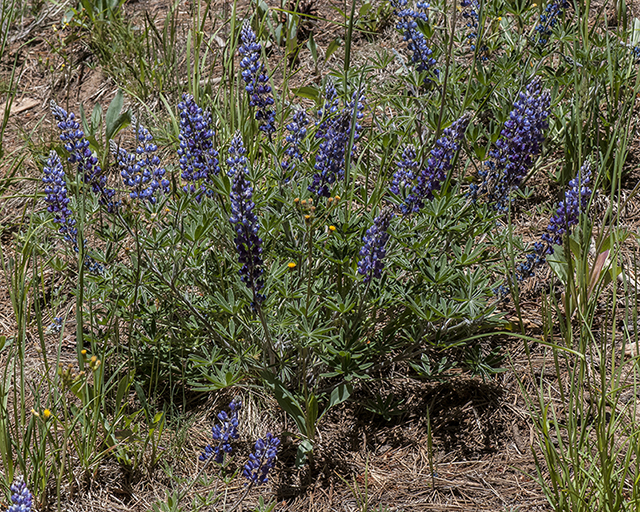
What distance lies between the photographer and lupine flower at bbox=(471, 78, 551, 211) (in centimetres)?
214

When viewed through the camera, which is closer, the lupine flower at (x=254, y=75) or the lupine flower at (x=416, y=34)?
the lupine flower at (x=254, y=75)

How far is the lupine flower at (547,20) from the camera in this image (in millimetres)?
3006

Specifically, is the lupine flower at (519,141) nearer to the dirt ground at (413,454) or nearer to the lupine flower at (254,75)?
the dirt ground at (413,454)

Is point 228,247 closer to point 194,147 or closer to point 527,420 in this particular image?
point 194,147

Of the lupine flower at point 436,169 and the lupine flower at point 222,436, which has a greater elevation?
the lupine flower at point 436,169

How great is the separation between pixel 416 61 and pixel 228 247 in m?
1.16

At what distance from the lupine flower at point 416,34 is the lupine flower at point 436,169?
1.92 ft

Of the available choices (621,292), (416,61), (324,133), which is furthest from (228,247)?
(621,292)

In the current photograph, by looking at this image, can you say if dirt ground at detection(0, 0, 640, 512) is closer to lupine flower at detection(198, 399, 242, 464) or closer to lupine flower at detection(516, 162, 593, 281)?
lupine flower at detection(198, 399, 242, 464)

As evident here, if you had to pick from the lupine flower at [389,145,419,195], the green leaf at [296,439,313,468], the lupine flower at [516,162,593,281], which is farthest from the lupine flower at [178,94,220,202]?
the lupine flower at [516,162,593,281]

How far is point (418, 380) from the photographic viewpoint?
2453mm

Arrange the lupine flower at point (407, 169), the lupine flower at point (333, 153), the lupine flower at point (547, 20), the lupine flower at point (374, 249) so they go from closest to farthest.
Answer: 1. the lupine flower at point (374, 249)
2. the lupine flower at point (333, 153)
3. the lupine flower at point (407, 169)
4. the lupine flower at point (547, 20)

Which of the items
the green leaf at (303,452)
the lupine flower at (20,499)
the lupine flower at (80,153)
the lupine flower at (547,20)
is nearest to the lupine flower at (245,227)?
the lupine flower at (80,153)

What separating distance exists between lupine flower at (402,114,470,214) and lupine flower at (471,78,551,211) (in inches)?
5.1
